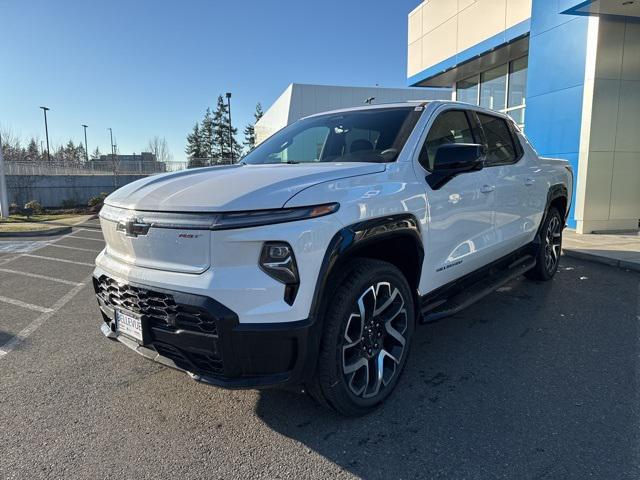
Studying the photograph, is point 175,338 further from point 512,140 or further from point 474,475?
point 512,140

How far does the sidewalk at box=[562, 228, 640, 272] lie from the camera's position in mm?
6688

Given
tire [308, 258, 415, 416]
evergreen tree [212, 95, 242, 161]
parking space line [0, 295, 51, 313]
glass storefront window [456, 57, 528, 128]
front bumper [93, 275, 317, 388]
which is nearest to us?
front bumper [93, 275, 317, 388]

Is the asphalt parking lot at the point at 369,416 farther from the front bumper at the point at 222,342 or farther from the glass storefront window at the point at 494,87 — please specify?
the glass storefront window at the point at 494,87

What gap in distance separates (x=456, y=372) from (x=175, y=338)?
206cm

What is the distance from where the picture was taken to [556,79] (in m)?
9.80

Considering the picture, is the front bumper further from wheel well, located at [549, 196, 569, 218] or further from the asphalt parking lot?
wheel well, located at [549, 196, 569, 218]

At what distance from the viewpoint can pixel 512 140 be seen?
4.72 meters

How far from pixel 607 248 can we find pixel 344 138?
617 cm

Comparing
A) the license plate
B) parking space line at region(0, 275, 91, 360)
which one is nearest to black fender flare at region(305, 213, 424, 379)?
the license plate

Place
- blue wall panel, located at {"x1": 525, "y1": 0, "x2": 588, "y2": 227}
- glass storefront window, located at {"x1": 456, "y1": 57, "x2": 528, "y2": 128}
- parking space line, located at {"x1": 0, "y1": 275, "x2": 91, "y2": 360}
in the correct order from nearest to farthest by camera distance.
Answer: parking space line, located at {"x1": 0, "y1": 275, "x2": 91, "y2": 360} < blue wall panel, located at {"x1": 525, "y1": 0, "x2": 588, "y2": 227} < glass storefront window, located at {"x1": 456, "y1": 57, "x2": 528, "y2": 128}

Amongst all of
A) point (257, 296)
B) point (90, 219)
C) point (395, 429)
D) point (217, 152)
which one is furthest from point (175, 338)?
point (217, 152)

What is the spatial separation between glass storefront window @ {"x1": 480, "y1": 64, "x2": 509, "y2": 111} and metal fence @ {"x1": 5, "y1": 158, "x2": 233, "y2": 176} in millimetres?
17044

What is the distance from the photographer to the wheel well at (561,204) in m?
5.69

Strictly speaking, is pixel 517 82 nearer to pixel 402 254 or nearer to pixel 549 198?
pixel 549 198
